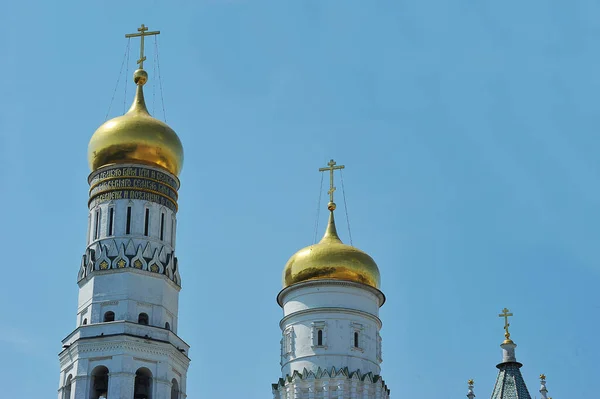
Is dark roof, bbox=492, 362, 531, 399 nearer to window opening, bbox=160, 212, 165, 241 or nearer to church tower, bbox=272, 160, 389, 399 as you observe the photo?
church tower, bbox=272, 160, 389, 399

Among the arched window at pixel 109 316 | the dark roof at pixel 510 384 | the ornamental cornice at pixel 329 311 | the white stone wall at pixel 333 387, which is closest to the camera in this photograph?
the dark roof at pixel 510 384

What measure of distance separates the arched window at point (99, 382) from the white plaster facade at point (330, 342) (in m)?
4.70

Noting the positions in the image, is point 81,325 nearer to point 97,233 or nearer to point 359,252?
point 97,233

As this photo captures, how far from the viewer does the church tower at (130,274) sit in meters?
33.7

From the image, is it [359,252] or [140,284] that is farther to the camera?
[359,252]

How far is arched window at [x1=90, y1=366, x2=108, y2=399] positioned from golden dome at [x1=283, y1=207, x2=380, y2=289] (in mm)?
5874

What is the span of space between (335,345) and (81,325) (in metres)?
6.50

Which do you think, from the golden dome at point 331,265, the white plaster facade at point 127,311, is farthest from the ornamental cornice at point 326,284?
the white plaster facade at point 127,311

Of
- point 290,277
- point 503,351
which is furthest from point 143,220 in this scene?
point 503,351

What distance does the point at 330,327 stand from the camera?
36.3 metres

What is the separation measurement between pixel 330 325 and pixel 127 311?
17.8 feet

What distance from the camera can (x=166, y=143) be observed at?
36.4 m

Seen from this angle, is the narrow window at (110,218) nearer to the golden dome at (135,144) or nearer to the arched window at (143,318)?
the golden dome at (135,144)

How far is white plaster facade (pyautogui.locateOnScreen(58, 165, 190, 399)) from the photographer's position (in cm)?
3359
